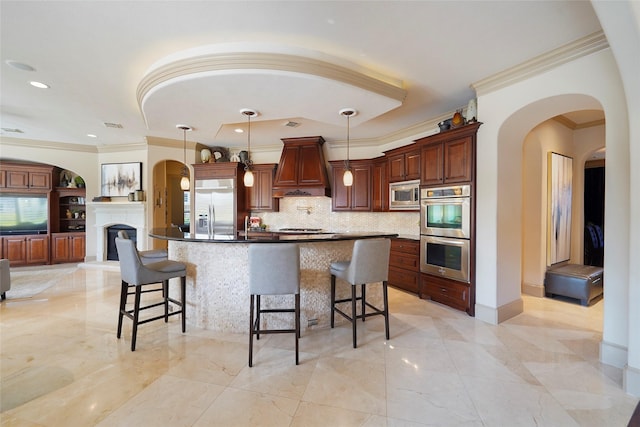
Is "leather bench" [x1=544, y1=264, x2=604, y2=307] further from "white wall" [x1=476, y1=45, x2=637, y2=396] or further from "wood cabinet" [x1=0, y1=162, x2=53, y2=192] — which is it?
"wood cabinet" [x1=0, y1=162, x2=53, y2=192]

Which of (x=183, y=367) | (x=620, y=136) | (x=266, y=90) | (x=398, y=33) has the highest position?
(x=398, y=33)

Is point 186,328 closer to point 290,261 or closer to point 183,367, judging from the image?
point 183,367

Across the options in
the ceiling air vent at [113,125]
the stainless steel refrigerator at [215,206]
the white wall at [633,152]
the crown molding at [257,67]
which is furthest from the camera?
the stainless steel refrigerator at [215,206]

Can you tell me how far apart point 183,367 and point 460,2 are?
362cm

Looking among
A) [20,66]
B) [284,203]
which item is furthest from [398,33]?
[284,203]

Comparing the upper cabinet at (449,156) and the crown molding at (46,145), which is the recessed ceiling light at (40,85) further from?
the upper cabinet at (449,156)

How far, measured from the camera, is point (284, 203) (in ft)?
20.4

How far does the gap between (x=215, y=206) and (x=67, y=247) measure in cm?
399

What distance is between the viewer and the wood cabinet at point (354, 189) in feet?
17.7

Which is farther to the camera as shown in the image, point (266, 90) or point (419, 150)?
point (419, 150)

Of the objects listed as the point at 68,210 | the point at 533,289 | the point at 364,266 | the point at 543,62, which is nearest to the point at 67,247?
the point at 68,210

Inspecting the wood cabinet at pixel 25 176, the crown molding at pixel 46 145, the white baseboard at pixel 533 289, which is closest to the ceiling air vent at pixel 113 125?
the crown molding at pixel 46 145

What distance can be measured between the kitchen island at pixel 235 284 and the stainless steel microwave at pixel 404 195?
1631 millimetres

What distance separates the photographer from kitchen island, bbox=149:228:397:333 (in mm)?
2994
